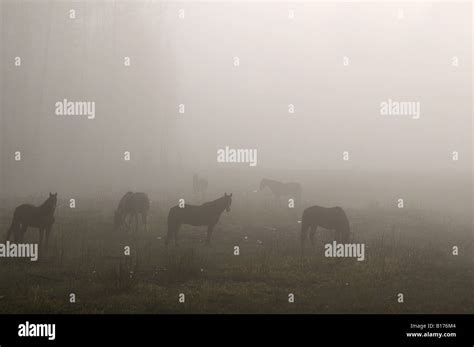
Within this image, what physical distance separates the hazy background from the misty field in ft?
41.4

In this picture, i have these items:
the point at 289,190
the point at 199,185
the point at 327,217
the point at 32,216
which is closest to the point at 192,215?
the point at 327,217

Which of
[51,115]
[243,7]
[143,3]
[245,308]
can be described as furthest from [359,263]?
[243,7]

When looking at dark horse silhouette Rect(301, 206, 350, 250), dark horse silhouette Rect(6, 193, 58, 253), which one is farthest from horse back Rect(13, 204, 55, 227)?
dark horse silhouette Rect(301, 206, 350, 250)

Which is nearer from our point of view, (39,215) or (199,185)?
(39,215)

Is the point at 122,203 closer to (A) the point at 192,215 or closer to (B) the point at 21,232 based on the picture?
(A) the point at 192,215

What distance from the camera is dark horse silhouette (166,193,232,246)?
17.9 meters

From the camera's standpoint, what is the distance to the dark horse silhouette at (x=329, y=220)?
17.3m

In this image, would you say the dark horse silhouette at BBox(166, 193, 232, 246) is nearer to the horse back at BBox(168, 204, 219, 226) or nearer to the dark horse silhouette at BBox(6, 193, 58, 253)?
the horse back at BBox(168, 204, 219, 226)

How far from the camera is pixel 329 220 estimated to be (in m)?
17.5

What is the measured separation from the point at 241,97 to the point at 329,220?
359 feet

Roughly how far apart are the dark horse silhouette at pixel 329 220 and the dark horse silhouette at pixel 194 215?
10.7 ft
